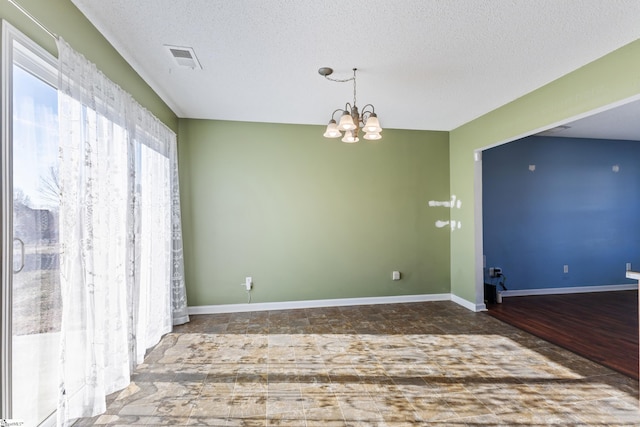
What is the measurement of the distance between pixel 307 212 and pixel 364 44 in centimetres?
245

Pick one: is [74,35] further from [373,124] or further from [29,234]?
[373,124]

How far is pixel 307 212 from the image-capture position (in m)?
4.36

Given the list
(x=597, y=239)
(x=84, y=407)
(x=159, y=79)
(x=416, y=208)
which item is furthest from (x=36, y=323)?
(x=597, y=239)

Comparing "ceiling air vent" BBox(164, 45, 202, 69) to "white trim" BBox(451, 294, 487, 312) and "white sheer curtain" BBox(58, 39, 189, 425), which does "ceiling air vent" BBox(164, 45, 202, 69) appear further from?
"white trim" BBox(451, 294, 487, 312)

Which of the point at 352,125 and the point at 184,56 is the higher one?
the point at 184,56

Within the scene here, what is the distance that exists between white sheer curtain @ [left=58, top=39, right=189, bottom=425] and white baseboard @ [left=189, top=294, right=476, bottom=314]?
3.40 ft

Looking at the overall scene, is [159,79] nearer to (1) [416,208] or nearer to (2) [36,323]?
(2) [36,323]

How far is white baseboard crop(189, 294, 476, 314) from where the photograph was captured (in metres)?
4.14

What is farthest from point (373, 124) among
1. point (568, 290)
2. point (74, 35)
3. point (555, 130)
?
point (568, 290)

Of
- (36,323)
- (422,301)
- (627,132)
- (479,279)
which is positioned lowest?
(422,301)

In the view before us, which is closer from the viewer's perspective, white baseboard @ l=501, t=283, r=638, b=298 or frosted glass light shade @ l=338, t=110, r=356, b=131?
frosted glass light shade @ l=338, t=110, r=356, b=131

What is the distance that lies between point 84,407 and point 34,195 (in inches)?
51.3

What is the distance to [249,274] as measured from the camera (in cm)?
422

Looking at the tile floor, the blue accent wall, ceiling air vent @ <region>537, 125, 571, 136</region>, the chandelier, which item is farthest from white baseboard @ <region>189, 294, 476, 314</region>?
ceiling air vent @ <region>537, 125, 571, 136</region>
